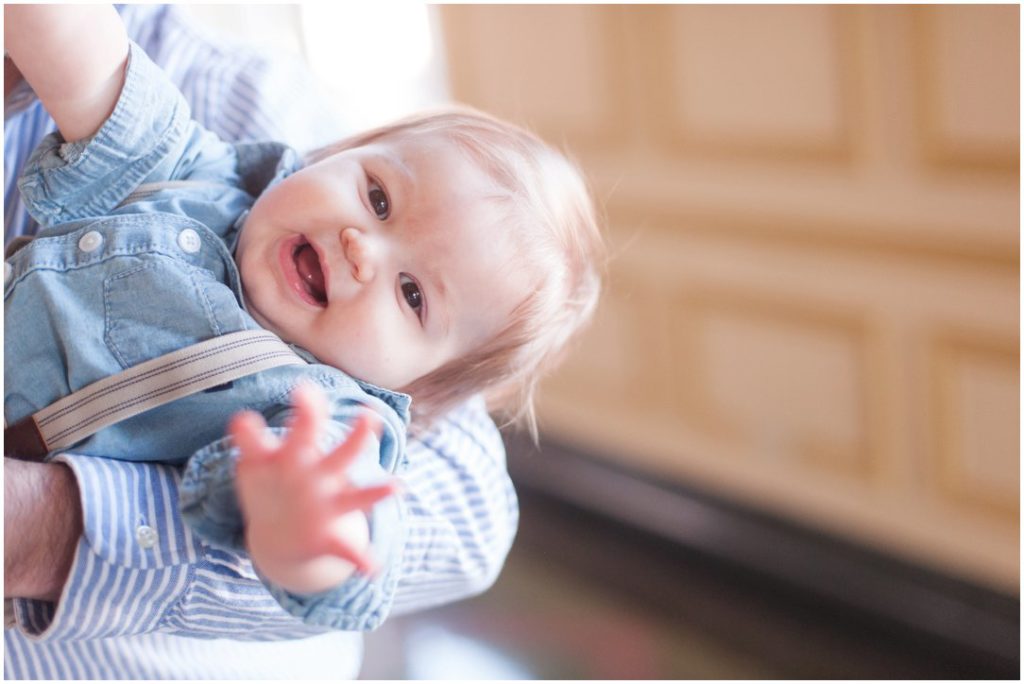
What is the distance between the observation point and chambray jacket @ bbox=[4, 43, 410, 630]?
0.70 metres

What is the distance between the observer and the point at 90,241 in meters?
0.73

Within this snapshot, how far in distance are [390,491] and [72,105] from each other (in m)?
0.37

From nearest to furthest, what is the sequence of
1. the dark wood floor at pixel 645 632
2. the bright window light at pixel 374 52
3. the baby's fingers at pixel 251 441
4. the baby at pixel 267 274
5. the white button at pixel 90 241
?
the baby's fingers at pixel 251 441 → the baby at pixel 267 274 → the white button at pixel 90 241 → the dark wood floor at pixel 645 632 → the bright window light at pixel 374 52

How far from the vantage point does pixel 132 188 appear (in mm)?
775

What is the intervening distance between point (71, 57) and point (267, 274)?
18 cm

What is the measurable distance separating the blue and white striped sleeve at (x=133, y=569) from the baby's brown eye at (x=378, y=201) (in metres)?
0.23

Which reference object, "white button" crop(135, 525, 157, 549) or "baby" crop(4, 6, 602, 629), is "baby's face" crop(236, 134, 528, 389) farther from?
"white button" crop(135, 525, 157, 549)

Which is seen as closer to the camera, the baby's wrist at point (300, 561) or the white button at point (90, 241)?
the baby's wrist at point (300, 561)

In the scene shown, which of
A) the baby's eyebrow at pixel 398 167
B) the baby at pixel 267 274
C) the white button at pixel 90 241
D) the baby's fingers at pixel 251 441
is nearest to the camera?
the baby's fingers at pixel 251 441

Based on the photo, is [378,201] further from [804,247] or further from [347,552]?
[804,247]

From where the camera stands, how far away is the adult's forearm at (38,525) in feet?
2.19

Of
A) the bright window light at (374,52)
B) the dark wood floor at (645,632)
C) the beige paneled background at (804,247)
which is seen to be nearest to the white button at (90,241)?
the beige paneled background at (804,247)

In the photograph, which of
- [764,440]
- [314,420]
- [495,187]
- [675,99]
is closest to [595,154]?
[675,99]

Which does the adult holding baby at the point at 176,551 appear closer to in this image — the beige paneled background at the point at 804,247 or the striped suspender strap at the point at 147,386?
the striped suspender strap at the point at 147,386
